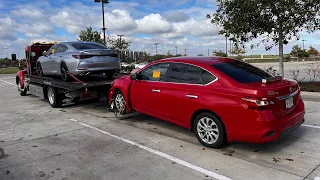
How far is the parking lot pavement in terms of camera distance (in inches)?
164

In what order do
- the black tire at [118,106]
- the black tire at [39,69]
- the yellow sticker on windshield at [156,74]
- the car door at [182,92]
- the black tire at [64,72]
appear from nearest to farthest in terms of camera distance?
the car door at [182,92]
the yellow sticker on windshield at [156,74]
the black tire at [118,106]
the black tire at [64,72]
the black tire at [39,69]

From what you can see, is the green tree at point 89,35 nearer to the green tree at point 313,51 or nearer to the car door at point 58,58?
the car door at point 58,58

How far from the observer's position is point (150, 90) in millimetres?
6242

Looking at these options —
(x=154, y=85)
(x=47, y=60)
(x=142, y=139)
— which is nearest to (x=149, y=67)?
(x=154, y=85)

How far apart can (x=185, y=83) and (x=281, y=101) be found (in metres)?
1.72

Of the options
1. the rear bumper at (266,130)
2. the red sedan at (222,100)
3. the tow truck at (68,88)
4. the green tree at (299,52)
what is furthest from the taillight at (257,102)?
the green tree at (299,52)

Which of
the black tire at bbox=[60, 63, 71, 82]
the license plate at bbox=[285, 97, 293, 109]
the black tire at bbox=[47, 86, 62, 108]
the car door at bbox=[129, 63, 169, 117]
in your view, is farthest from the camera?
the black tire at bbox=[47, 86, 62, 108]

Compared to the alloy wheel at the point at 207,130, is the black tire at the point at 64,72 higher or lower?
higher

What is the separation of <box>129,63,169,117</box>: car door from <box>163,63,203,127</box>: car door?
20 centimetres

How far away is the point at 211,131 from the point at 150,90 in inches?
69.8

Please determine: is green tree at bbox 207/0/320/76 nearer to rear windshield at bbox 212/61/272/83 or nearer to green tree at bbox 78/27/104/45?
rear windshield at bbox 212/61/272/83

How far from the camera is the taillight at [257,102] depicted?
14.5 ft

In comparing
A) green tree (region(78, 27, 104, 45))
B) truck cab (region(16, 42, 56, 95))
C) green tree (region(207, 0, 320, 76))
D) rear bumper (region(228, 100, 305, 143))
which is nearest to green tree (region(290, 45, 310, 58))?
green tree (region(78, 27, 104, 45))

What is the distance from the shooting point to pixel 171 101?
18.7 feet
